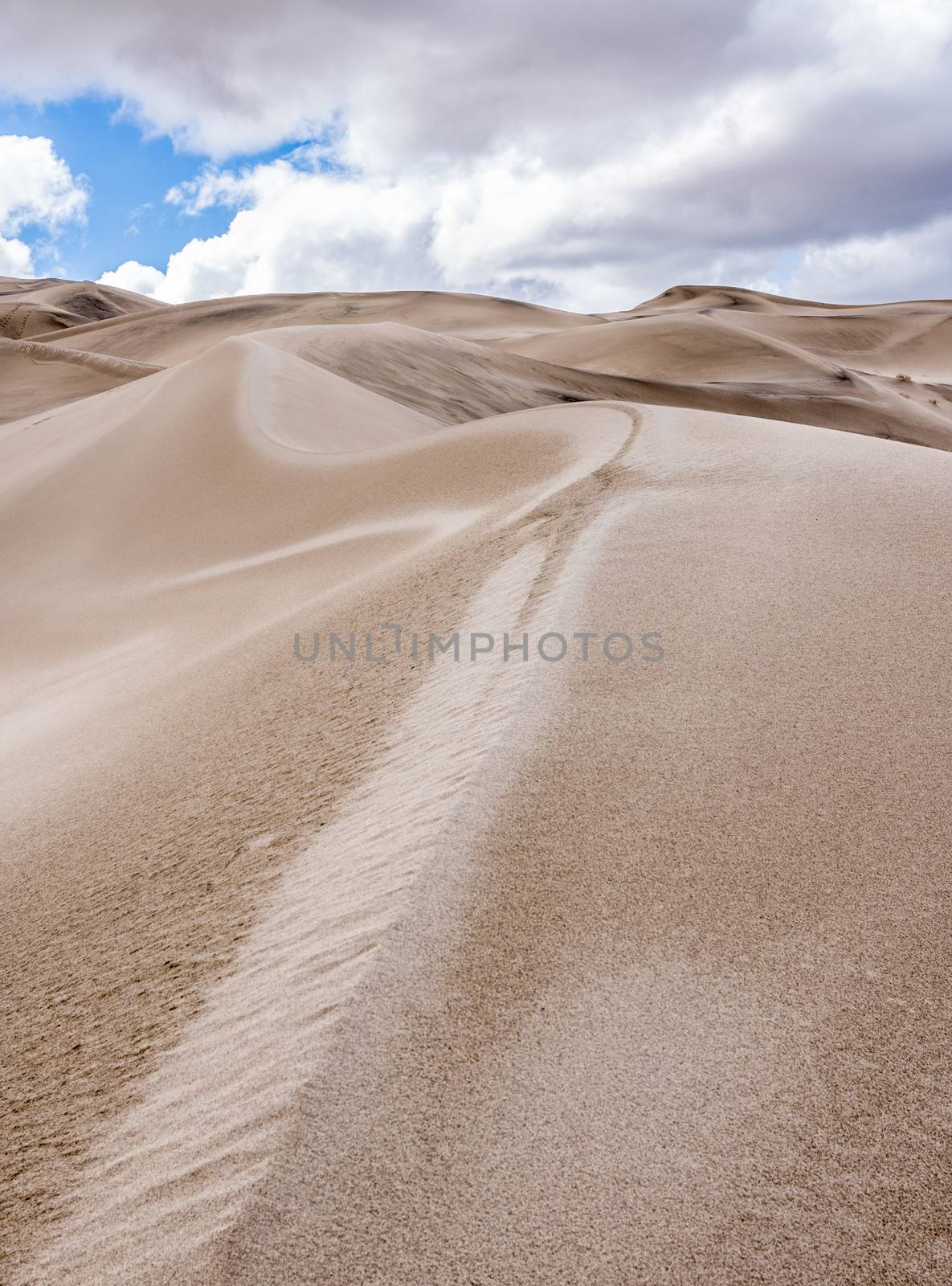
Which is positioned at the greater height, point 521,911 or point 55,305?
point 55,305

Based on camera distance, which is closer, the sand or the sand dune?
the sand

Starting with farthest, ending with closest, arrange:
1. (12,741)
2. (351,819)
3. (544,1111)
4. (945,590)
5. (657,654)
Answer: (12,741) → (945,590) → (657,654) → (351,819) → (544,1111)

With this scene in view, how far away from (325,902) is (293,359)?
1374cm

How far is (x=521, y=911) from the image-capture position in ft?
8.34

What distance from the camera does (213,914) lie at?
9.86 feet

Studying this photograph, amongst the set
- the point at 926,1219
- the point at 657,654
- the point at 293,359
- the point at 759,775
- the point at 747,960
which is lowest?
the point at 926,1219

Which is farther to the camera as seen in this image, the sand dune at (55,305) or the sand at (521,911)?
the sand dune at (55,305)

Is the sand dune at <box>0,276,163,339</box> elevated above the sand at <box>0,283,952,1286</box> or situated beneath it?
elevated above

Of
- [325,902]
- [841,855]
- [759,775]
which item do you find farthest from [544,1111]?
[759,775]

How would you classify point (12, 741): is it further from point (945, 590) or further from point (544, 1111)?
point (945, 590)

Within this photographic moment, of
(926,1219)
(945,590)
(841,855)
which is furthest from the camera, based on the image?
(945,590)

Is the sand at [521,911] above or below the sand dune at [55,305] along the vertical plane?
below

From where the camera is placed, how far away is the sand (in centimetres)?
189

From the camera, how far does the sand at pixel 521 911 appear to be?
1.89m
